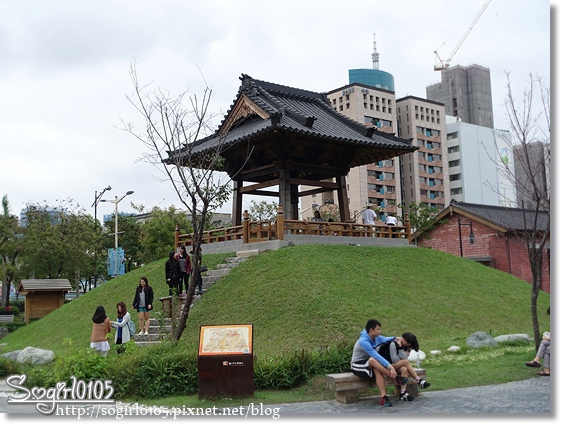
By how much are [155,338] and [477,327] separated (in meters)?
9.02

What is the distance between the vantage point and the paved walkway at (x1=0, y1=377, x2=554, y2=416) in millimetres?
8148

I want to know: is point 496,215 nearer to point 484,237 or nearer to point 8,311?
point 484,237

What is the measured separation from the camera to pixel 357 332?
1356 cm

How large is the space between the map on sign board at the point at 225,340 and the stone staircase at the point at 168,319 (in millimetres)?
4938

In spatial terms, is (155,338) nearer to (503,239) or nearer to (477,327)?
(477,327)

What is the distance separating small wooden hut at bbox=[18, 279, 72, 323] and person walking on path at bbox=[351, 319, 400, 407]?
2302cm

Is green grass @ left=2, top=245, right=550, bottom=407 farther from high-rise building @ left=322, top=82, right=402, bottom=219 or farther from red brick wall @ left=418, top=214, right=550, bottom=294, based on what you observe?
high-rise building @ left=322, top=82, right=402, bottom=219

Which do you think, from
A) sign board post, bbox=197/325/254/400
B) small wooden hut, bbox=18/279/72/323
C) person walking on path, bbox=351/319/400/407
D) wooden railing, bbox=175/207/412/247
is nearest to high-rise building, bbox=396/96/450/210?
small wooden hut, bbox=18/279/72/323

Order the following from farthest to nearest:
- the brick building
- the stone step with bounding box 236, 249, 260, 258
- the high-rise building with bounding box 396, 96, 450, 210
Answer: the high-rise building with bounding box 396, 96, 450, 210, the brick building, the stone step with bounding box 236, 249, 260, 258

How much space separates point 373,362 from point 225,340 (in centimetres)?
245

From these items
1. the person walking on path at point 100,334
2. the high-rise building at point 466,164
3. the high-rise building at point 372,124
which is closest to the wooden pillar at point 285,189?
the person walking on path at point 100,334

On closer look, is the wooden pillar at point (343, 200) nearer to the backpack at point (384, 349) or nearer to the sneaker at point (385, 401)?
the backpack at point (384, 349)

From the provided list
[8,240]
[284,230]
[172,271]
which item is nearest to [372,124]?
[8,240]

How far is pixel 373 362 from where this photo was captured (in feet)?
29.1
